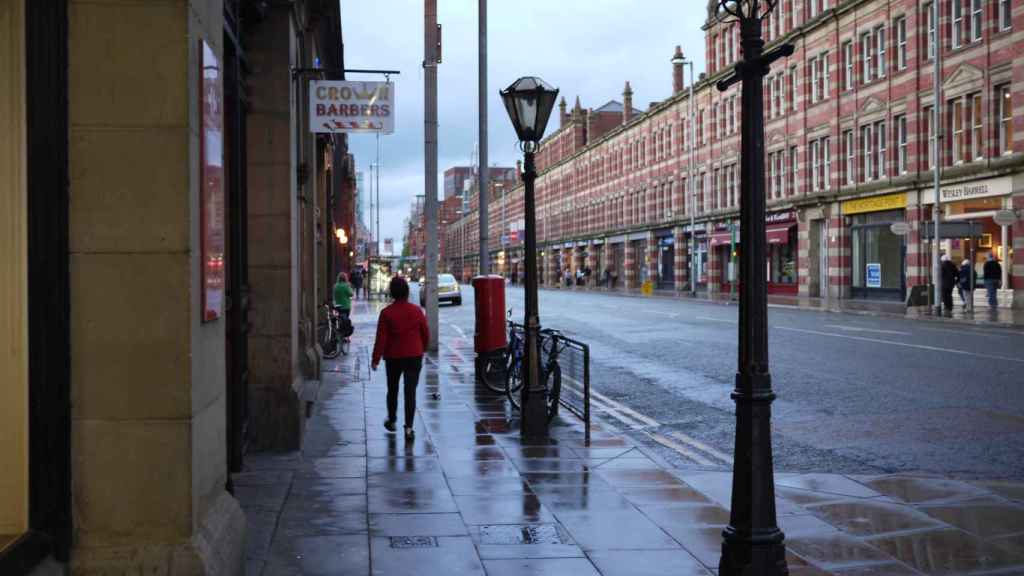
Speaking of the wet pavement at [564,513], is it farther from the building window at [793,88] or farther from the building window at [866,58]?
the building window at [793,88]

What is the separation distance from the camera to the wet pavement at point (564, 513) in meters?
6.00

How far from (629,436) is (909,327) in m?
17.6

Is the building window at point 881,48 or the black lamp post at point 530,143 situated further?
the building window at point 881,48

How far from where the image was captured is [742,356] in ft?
17.3

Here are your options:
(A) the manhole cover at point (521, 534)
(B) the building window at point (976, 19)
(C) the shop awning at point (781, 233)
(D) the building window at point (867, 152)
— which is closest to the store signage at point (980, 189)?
(B) the building window at point (976, 19)

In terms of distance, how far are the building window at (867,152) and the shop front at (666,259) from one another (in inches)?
1024

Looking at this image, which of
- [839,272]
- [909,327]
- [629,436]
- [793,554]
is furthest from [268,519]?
[839,272]

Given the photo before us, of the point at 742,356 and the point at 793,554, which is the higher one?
the point at 742,356

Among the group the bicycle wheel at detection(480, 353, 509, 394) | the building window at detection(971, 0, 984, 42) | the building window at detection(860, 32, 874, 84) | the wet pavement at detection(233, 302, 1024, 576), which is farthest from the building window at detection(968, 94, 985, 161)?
the wet pavement at detection(233, 302, 1024, 576)

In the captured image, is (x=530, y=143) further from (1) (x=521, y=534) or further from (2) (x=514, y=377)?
(1) (x=521, y=534)

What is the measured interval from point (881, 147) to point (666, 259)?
31.0 m

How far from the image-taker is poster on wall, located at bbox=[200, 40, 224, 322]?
4699 millimetres

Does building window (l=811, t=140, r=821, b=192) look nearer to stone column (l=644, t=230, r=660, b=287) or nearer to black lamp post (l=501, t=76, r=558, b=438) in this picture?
stone column (l=644, t=230, r=660, b=287)

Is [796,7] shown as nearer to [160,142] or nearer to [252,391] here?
[252,391]
